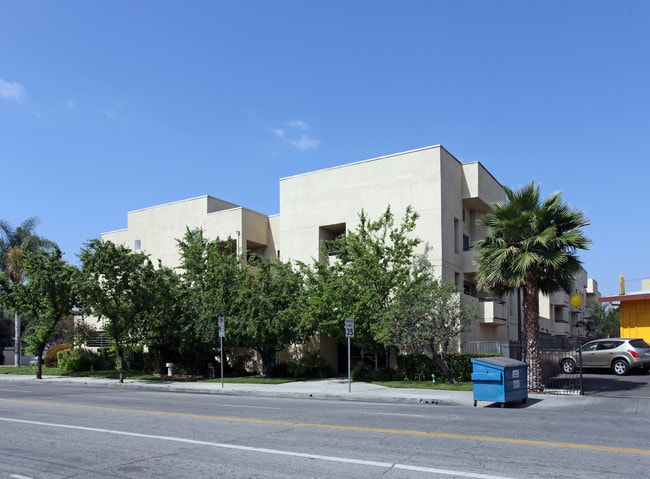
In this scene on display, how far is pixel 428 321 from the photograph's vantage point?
21797 mm

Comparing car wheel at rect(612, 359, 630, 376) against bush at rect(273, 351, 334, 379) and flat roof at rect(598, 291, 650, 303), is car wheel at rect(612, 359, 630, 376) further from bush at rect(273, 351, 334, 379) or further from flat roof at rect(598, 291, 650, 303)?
bush at rect(273, 351, 334, 379)

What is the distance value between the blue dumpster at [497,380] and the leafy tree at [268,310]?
1110 cm

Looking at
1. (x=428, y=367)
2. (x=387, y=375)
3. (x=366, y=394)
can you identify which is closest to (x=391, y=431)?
(x=366, y=394)

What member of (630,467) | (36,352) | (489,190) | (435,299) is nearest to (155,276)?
(36,352)

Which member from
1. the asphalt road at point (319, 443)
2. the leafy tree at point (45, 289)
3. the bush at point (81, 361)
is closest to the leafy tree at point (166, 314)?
the leafy tree at point (45, 289)

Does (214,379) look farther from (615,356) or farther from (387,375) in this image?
(615,356)

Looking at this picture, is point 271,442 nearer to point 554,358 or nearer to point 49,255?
point 554,358

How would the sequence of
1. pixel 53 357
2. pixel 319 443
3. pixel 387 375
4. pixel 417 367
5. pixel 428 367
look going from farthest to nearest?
pixel 53 357
pixel 387 375
pixel 417 367
pixel 428 367
pixel 319 443

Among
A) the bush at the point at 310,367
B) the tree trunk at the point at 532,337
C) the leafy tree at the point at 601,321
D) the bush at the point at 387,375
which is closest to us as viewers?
the tree trunk at the point at 532,337

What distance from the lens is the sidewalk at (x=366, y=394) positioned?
53.0 feet

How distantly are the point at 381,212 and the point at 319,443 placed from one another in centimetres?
1960

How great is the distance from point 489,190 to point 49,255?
24.0m

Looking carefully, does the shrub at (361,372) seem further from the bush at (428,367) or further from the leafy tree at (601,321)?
the leafy tree at (601,321)

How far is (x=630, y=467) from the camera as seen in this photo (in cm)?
768
